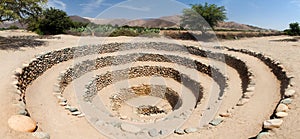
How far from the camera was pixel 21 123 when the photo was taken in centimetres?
610

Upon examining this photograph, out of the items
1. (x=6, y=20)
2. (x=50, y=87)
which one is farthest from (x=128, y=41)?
(x=50, y=87)

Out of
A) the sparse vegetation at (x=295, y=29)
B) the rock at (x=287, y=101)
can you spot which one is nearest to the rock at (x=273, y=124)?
the rock at (x=287, y=101)

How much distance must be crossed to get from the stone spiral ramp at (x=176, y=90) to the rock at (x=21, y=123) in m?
0.45

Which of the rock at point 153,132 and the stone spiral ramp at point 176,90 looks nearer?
the rock at point 153,132

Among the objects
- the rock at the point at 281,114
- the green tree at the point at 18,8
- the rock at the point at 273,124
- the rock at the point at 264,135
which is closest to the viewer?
the rock at the point at 264,135

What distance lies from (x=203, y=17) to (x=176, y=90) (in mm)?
17167

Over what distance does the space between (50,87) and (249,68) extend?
386 inches

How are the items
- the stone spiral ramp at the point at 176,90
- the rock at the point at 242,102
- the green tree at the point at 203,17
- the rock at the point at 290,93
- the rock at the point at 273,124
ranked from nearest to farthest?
the rock at the point at 273,124 → the stone spiral ramp at the point at 176,90 → the rock at the point at 290,93 → the rock at the point at 242,102 → the green tree at the point at 203,17

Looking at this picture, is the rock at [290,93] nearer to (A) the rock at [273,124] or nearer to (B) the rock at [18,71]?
(A) the rock at [273,124]

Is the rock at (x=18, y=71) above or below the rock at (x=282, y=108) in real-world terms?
above

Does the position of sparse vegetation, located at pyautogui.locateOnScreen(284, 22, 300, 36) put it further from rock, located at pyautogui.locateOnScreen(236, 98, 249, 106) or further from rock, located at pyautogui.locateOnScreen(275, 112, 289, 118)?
rock, located at pyautogui.locateOnScreen(275, 112, 289, 118)

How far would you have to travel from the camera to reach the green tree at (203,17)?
29641mm

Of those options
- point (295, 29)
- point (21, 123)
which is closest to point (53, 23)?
point (21, 123)

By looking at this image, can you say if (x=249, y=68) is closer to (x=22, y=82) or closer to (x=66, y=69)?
(x=66, y=69)
